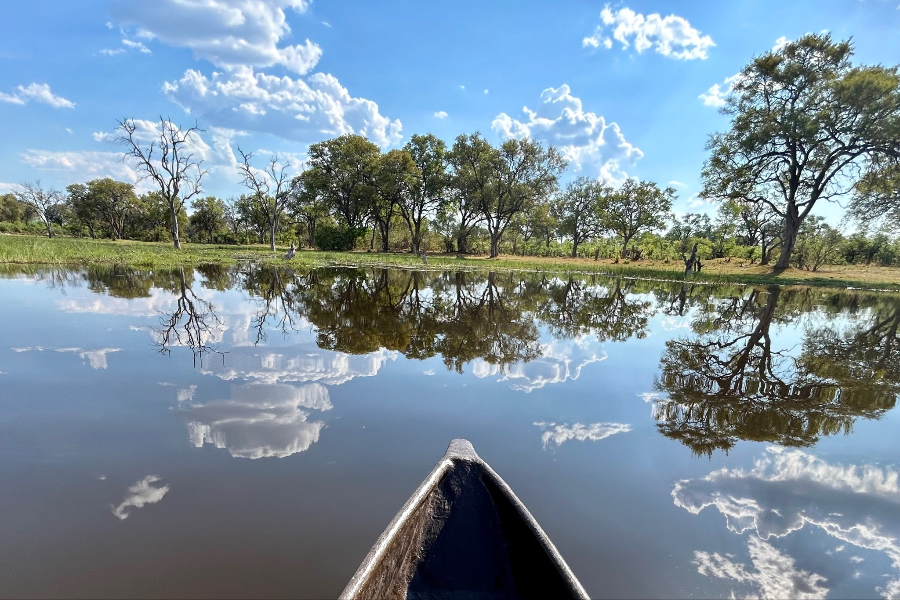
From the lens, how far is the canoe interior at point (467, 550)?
2.03 meters

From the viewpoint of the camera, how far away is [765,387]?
5898 millimetres

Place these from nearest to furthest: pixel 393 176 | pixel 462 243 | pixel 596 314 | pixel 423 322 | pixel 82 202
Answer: pixel 423 322, pixel 596 314, pixel 393 176, pixel 462 243, pixel 82 202

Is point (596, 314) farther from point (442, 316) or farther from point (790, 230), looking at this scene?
point (790, 230)

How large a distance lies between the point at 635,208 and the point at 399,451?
54582 millimetres

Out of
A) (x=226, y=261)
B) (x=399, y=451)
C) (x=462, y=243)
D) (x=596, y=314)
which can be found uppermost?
(x=462, y=243)

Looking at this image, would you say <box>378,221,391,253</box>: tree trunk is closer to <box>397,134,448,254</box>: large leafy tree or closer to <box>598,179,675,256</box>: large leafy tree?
<box>397,134,448,254</box>: large leafy tree

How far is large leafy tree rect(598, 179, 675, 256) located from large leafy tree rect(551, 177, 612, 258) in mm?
3649

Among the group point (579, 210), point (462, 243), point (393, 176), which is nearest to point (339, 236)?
point (393, 176)

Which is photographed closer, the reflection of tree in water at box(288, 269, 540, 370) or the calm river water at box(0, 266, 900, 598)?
the calm river water at box(0, 266, 900, 598)

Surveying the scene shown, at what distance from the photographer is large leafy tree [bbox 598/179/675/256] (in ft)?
161

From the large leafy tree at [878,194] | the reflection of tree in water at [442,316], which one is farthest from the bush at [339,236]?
the large leafy tree at [878,194]

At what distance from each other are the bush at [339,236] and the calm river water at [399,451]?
37.7 m

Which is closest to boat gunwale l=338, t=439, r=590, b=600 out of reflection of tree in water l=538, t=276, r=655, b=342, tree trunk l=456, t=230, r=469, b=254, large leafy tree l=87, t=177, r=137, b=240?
reflection of tree in water l=538, t=276, r=655, b=342

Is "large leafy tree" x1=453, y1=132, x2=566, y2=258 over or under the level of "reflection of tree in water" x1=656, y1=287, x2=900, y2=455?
over
